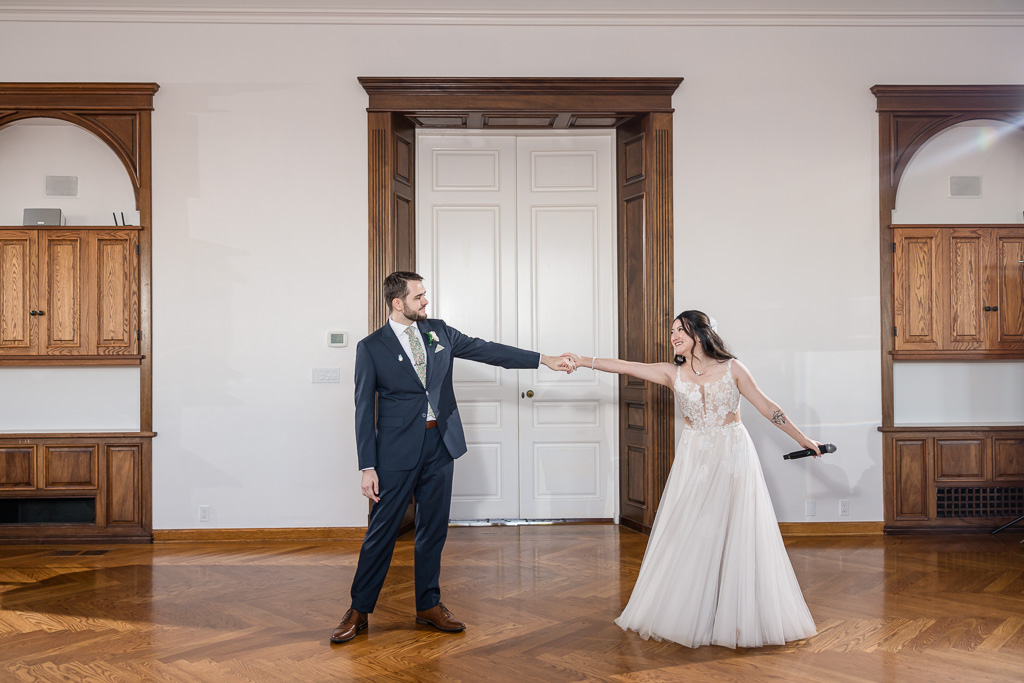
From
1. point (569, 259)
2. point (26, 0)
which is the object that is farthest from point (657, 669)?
point (26, 0)

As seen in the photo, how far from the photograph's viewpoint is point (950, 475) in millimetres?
5270

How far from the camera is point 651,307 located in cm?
524

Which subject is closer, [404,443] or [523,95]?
[404,443]

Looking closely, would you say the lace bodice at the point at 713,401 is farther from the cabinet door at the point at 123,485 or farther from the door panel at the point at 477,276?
the cabinet door at the point at 123,485

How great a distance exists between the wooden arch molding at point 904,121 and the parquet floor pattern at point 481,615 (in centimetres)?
159

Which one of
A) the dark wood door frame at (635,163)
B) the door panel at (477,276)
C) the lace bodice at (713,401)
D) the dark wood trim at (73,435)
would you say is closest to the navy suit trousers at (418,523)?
the lace bodice at (713,401)

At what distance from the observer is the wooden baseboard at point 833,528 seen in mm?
5246

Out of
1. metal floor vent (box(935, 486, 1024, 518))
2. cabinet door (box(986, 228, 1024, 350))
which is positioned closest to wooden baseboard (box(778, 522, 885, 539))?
metal floor vent (box(935, 486, 1024, 518))

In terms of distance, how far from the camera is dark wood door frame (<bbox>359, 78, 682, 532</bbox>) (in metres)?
5.17

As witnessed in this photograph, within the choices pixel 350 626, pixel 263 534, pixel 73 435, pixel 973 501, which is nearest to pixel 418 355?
pixel 350 626

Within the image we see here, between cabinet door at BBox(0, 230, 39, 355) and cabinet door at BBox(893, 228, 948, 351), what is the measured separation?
21.0 ft

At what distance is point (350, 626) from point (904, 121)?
17.1ft

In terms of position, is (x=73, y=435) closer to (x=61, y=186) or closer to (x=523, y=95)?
(x=61, y=186)

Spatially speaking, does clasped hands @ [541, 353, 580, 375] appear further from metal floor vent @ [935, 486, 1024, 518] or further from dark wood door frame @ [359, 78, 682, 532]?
metal floor vent @ [935, 486, 1024, 518]
